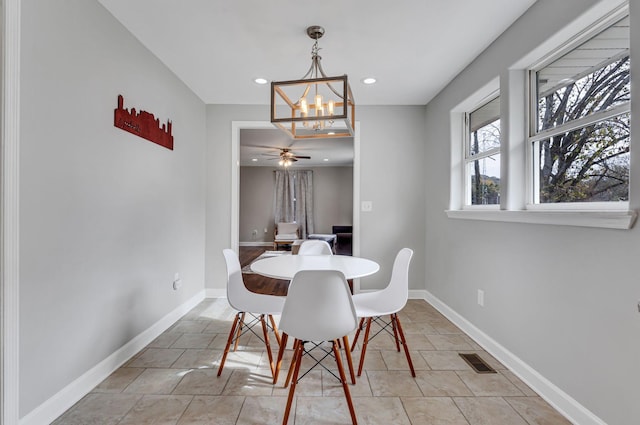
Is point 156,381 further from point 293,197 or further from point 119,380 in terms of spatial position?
point 293,197

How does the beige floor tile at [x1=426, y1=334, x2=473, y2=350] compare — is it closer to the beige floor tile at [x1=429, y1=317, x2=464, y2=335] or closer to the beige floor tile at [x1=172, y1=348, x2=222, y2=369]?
the beige floor tile at [x1=429, y1=317, x2=464, y2=335]

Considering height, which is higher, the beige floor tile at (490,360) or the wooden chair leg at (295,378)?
the wooden chair leg at (295,378)

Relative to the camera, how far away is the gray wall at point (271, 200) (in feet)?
31.3

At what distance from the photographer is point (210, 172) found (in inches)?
150

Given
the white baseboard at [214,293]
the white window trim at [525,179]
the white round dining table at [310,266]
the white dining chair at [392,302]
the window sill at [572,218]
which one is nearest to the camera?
the window sill at [572,218]

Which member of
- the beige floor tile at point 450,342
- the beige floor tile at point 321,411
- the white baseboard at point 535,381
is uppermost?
the white baseboard at point 535,381

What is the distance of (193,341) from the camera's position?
102 inches

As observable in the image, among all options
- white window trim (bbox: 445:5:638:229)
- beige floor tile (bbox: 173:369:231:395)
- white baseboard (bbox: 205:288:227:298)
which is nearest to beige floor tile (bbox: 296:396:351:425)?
beige floor tile (bbox: 173:369:231:395)

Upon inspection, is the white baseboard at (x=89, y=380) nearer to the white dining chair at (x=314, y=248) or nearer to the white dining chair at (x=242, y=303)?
the white dining chair at (x=242, y=303)

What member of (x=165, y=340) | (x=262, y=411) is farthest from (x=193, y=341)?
(x=262, y=411)

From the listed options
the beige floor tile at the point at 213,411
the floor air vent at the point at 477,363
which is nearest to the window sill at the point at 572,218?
the floor air vent at the point at 477,363

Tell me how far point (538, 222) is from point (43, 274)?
266cm

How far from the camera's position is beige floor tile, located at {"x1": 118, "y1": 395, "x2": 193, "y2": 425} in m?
1.62

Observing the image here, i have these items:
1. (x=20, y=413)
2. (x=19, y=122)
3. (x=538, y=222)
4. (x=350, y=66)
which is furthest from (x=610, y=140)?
(x=20, y=413)
